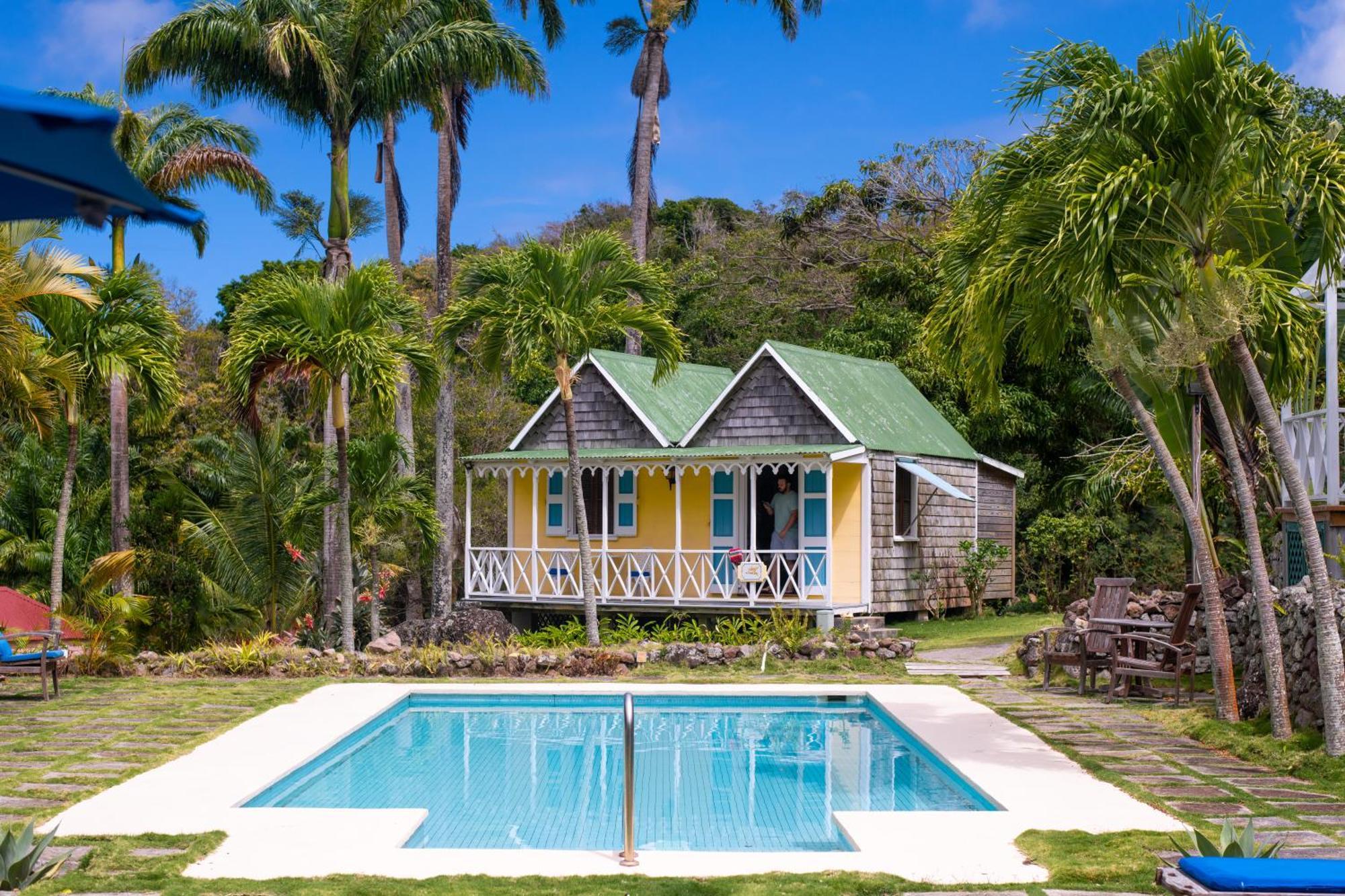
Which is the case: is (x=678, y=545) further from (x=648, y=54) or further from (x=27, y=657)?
(x=648, y=54)

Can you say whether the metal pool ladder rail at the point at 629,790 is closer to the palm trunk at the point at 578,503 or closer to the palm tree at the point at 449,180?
the palm trunk at the point at 578,503

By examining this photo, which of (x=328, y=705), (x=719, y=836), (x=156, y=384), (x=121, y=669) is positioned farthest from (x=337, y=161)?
(x=719, y=836)

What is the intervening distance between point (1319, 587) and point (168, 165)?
18598 mm

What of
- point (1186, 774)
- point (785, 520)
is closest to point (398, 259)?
point (785, 520)

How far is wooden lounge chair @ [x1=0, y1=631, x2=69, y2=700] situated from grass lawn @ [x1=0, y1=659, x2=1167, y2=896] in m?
0.25

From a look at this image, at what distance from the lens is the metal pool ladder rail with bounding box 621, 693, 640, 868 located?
7453mm

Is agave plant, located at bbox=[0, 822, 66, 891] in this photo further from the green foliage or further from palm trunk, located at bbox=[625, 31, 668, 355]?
palm trunk, located at bbox=[625, 31, 668, 355]

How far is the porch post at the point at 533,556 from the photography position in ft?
72.5

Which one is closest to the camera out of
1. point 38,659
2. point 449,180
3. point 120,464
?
point 38,659

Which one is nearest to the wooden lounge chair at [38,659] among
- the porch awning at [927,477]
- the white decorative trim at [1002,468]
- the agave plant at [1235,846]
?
the agave plant at [1235,846]

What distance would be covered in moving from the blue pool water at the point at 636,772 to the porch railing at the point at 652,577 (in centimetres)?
574

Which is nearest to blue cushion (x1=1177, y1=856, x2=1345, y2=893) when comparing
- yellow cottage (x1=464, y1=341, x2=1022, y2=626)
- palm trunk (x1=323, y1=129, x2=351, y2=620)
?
yellow cottage (x1=464, y1=341, x2=1022, y2=626)

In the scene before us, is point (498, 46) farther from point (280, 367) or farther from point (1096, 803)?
point (1096, 803)

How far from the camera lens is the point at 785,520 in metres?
21.5
